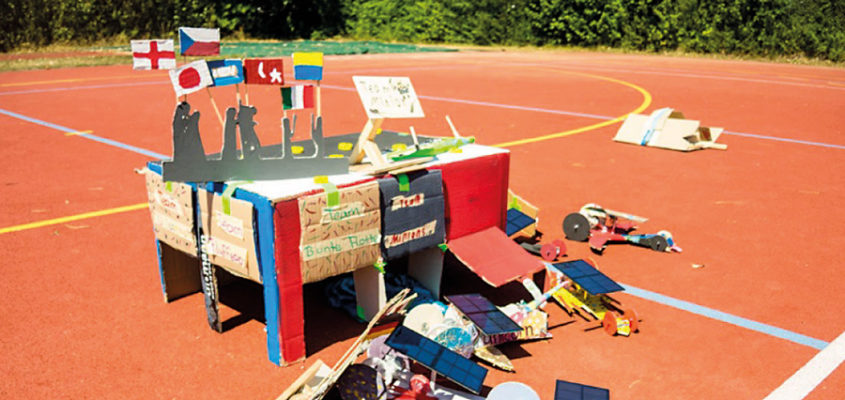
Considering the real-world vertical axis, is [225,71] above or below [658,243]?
above

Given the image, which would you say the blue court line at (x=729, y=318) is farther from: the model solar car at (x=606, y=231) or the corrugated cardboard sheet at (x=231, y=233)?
the corrugated cardboard sheet at (x=231, y=233)

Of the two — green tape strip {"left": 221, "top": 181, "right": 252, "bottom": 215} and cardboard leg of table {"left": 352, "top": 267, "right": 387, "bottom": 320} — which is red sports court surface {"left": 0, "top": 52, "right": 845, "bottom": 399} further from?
green tape strip {"left": 221, "top": 181, "right": 252, "bottom": 215}

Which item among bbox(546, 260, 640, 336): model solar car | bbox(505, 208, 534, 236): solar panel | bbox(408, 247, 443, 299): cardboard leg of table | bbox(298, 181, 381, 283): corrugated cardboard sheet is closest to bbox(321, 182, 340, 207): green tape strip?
bbox(298, 181, 381, 283): corrugated cardboard sheet

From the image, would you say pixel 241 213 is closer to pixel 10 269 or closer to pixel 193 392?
pixel 193 392

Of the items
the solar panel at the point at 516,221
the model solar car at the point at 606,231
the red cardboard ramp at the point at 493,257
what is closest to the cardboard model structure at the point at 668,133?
the model solar car at the point at 606,231

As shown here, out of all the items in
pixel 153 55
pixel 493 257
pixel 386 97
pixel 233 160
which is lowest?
pixel 493 257

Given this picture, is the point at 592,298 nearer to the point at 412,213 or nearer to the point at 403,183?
the point at 412,213

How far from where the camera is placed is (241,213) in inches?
142

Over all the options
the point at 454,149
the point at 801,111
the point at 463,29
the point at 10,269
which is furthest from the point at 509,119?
the point at 463,29

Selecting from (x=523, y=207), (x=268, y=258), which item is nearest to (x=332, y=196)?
(x=268, y=258)

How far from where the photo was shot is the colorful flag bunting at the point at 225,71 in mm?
3674

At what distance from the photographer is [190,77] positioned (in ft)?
11.6

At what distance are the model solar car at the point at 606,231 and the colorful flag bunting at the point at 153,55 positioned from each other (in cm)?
367

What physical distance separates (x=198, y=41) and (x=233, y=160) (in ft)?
2.37
